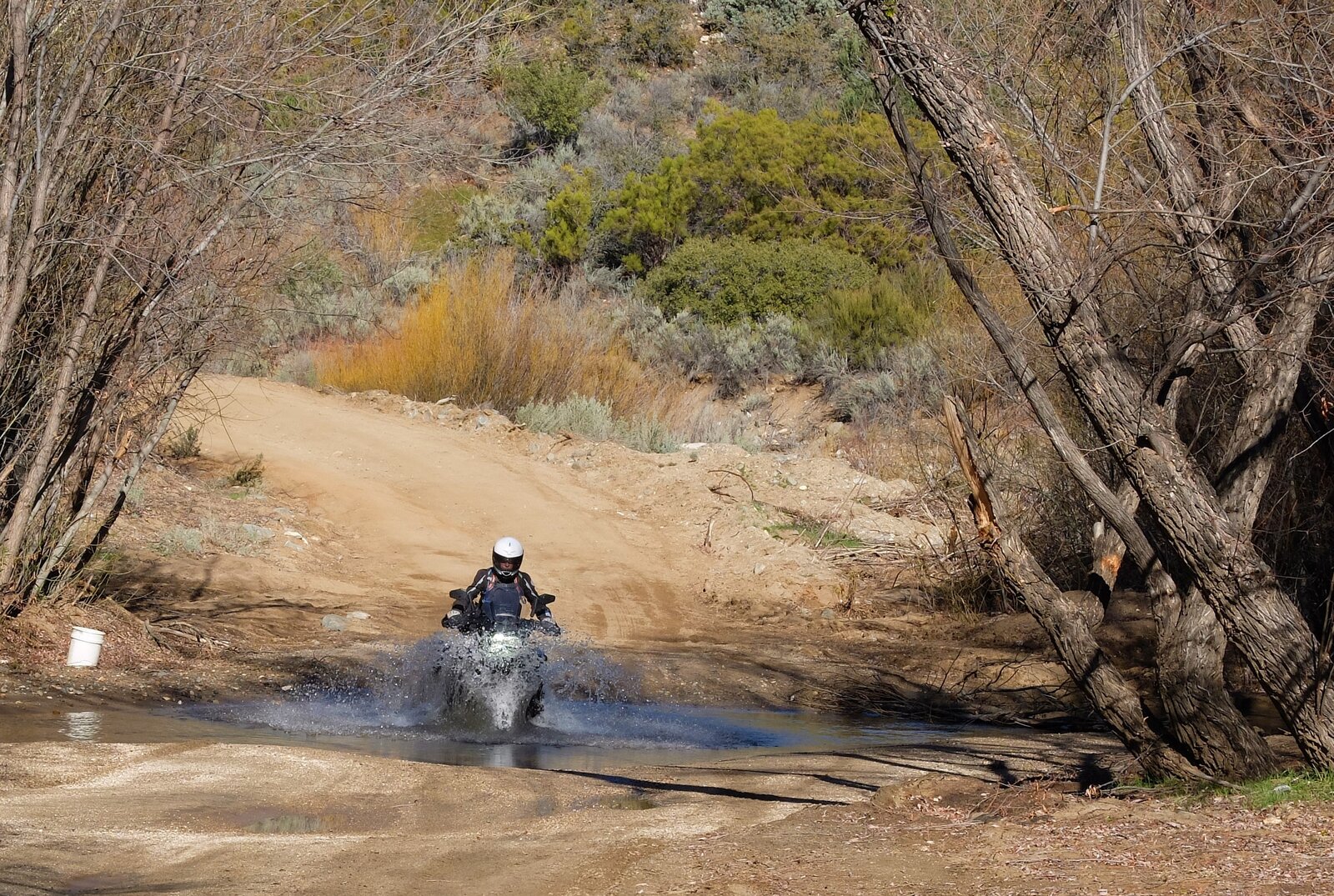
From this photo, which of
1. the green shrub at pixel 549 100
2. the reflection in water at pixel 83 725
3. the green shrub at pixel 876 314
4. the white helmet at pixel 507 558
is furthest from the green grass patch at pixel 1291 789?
the green shrub at pixel 549 100

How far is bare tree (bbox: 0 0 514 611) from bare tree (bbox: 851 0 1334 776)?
4313mm

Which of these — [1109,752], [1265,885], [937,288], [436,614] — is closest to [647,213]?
[937,288]

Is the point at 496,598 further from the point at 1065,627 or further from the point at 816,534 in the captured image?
the point at 816,534

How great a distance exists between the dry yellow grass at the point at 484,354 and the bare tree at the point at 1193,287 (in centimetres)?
1666

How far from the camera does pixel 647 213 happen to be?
106ft

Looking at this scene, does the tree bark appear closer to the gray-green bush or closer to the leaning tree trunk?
the leaning tree trunk

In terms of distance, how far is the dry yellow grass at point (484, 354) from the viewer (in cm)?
2405

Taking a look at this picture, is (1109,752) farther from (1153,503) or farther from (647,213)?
A: (647,213)

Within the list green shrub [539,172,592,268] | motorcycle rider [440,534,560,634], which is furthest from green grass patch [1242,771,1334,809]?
green shrub [539,172,592,268]

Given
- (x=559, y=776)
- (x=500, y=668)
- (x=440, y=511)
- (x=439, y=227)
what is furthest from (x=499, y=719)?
(x=439, y=227)

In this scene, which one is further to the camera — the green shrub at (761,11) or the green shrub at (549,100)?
the green shrub at (761,11)

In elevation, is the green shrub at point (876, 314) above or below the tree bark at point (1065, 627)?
above

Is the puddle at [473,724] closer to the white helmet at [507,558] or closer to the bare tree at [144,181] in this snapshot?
the white helmet at [507,558]

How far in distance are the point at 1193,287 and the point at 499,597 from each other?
490 cm
